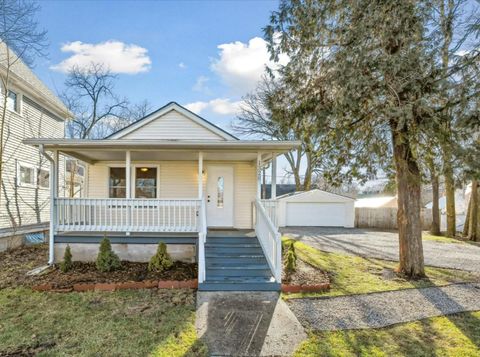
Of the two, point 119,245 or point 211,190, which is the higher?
point 211,190

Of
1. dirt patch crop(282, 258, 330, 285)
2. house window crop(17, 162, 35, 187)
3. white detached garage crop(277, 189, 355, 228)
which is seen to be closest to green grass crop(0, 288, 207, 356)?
dirt patch crop(282, 258, 330, 285)

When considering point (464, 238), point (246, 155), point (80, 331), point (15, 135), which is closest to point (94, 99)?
point (15, 135)

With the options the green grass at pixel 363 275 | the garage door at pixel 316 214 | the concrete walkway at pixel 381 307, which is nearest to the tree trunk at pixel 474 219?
the garage door at pixel 316 214

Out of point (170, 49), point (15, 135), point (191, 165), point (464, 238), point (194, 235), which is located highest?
point (170, 49)

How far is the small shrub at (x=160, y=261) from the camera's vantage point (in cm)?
739

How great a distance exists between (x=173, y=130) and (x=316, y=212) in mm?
12415

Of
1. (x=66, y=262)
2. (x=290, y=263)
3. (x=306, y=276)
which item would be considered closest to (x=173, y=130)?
(x=66, y=262)

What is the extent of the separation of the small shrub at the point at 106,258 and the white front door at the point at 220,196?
3.36 meters

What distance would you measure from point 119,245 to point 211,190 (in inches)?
134

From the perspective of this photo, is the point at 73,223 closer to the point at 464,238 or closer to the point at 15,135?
the point at 15,135

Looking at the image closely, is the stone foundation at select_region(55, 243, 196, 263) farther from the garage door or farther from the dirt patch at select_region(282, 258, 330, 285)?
the garage door

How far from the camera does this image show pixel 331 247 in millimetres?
11695

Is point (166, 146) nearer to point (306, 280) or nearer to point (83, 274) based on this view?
point (83, 274)

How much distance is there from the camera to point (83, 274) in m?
7.23
